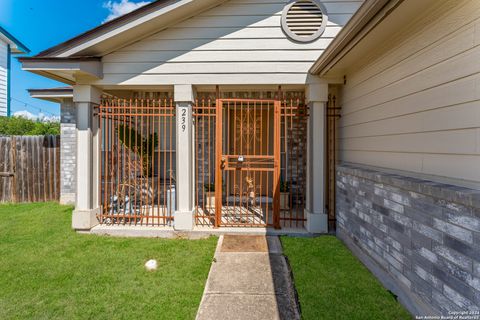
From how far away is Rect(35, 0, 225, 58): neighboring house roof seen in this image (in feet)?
13.6


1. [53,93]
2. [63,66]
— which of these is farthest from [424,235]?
[53,93]

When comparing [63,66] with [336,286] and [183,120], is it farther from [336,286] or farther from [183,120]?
[336,286]

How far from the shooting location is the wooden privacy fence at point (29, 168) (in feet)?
23.1

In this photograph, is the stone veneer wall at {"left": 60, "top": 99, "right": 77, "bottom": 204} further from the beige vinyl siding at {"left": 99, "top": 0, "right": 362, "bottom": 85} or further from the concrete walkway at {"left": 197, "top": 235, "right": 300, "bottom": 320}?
the concrete walkway at {"left": 197, "top": 235, "right": 300, "bottom": 320}

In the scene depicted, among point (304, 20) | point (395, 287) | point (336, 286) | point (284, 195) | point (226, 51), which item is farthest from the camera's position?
point (284, 195)

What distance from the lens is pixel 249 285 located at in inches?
121

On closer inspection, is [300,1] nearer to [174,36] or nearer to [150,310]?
[174,36]

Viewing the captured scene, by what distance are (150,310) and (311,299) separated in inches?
64.8

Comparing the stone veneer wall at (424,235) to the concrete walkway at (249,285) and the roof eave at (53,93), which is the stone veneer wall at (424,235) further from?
the roof eave at (53,93)

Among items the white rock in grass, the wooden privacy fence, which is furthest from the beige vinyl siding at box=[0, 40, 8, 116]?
the white rock in grass

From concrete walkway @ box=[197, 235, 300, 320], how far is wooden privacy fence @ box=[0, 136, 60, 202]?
5.71 m

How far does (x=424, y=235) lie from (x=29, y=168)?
869 cm

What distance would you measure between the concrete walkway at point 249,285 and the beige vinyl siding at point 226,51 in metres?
2.80

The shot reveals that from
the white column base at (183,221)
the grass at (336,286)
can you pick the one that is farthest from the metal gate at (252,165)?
the grass at (336,286)
